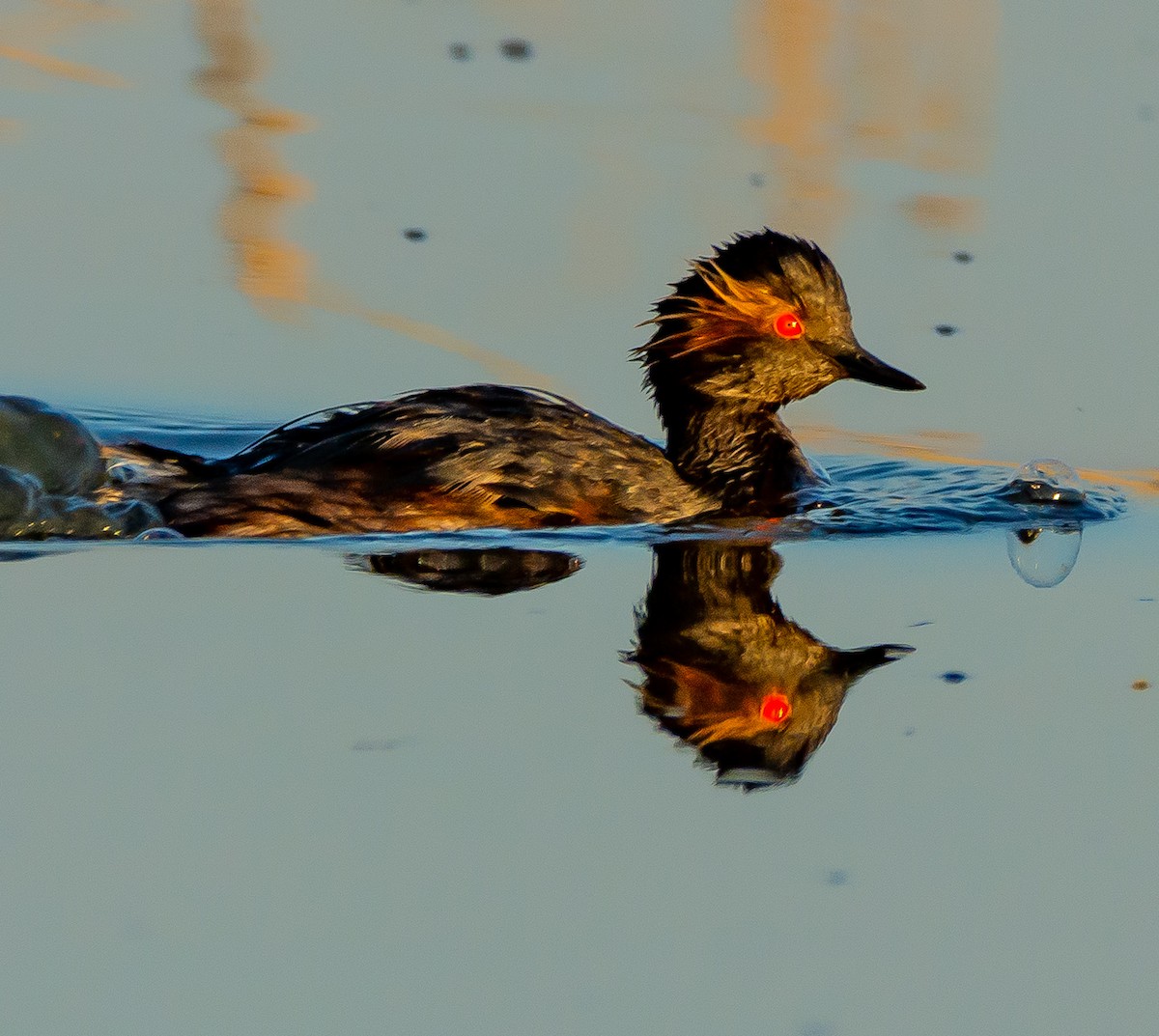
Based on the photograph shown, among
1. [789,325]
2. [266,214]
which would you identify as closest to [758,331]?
[789,325]

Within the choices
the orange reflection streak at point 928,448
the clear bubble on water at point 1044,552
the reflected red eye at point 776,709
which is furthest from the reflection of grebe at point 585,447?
the reflected red eye at point 776,709

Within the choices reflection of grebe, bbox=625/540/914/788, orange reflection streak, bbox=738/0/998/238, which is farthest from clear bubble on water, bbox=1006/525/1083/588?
orange reflection streak, bbox=738/0/998/238

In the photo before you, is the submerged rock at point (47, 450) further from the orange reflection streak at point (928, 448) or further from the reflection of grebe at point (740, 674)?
the orange reflection streak at point (928, 448)

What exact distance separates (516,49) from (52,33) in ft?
9.31

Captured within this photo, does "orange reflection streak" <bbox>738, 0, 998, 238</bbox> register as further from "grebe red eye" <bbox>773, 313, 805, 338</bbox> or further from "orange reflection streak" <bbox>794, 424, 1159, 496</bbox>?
"grebe red eye" <bbox>773, 313, 805, 338</bbox>

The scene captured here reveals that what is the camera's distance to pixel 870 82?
14.1 meters

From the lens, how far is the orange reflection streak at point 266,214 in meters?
10.0

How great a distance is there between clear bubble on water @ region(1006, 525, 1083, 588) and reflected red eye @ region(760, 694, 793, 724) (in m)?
1.66

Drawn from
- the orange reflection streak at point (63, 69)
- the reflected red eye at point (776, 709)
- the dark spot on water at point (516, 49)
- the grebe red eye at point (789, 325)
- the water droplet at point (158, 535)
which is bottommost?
the reflected red eye at point (776, 709)

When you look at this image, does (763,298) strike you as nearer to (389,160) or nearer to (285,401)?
(285,401)

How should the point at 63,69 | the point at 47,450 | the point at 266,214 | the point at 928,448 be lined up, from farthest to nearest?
the point at 63,69 < the point at 266,214 < the point at 928,448 < the point at 47,450

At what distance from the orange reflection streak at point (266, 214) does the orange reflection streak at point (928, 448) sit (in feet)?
4.07

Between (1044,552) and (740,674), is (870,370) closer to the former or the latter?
(1044,552)

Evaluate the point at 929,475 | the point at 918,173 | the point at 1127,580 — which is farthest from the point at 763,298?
the point at 918,173
